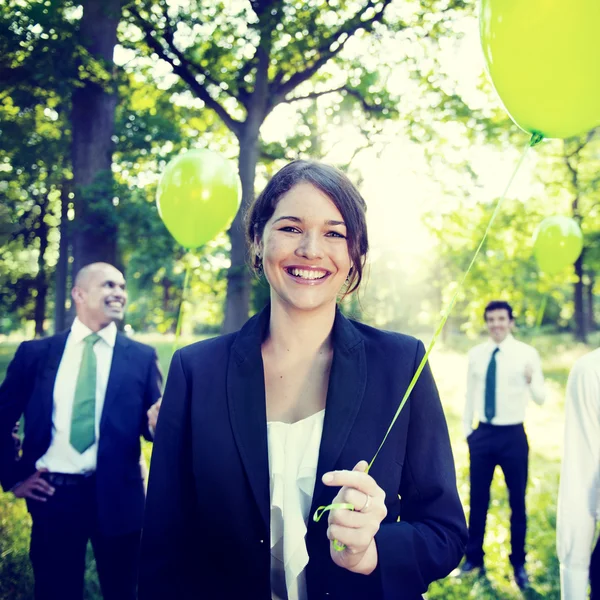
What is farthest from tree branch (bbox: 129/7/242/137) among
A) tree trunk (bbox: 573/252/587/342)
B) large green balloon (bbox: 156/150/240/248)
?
tree trunk (bbox: 573/252/587/342)

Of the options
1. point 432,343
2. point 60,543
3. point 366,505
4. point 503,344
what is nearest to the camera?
point 366,505

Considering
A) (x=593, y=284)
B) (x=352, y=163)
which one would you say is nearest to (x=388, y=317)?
(x=593, y=284)

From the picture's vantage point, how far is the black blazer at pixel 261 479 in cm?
144

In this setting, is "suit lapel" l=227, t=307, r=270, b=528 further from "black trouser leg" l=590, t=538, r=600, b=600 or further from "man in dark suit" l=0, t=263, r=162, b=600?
"man in dark suit" l=0, t=263, r=162, b=600

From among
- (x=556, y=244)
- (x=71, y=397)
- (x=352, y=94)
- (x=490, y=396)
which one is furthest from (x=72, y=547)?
(x=352, y=94)

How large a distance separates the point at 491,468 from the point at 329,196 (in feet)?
12.6

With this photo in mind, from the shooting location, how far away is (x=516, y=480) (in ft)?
14.2

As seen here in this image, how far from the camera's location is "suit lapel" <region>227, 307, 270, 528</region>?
1.44 meters

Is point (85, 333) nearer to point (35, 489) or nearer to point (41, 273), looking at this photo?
point (35, 489)

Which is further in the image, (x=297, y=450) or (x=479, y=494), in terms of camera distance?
(x=479, y=494)

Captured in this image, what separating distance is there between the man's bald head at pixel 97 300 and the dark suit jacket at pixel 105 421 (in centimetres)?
19

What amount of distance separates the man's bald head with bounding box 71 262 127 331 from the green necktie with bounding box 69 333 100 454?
161 millimetres

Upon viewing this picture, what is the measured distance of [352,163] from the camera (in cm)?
972

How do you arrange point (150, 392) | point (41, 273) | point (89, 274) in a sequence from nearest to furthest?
point (150, 392) → point (89, 274) → point (41, 273)
